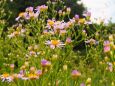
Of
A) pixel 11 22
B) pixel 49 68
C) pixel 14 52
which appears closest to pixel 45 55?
pixel 49 68

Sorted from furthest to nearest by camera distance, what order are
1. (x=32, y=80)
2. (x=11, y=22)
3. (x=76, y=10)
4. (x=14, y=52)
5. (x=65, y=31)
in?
(x=76, y=10)
(x=11, y=22)
(x=14, y=52)
(x=65, y=31)
(x=32, y=80)

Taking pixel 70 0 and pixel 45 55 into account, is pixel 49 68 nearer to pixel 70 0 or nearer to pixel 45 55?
pixel 45 55

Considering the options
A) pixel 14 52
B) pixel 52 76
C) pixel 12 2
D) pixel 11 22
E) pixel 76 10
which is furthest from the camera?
pixel 76 10

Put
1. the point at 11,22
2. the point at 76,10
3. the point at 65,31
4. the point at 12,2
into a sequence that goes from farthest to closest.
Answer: the point at 76,10
the point at 12,2
the point at 11,22
the point at 65,31

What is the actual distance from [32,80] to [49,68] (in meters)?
0.15

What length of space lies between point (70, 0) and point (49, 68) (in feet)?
58.0

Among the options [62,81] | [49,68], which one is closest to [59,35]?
[62,81]

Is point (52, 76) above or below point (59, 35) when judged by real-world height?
below

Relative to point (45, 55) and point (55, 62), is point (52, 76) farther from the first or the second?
point (45, 55)

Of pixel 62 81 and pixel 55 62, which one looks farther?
pixel 62 81

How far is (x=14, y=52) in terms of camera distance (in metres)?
6.04

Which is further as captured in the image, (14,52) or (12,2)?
(12,2)

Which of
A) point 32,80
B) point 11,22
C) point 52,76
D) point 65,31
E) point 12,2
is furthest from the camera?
point 12,2

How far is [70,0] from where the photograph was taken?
20.3 m
